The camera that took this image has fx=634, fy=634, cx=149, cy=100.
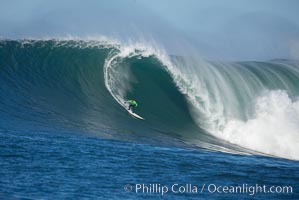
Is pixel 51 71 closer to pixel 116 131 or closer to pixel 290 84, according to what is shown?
pixel 116 131

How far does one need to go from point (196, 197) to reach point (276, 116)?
10.2 meters

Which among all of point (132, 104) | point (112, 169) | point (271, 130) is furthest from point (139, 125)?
point (112, 169)

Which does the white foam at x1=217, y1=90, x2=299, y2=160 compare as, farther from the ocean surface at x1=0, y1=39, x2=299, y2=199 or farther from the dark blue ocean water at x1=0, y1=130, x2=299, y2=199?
the dark blue ocean water at x1=0, y1=130, x2=299, y2=199

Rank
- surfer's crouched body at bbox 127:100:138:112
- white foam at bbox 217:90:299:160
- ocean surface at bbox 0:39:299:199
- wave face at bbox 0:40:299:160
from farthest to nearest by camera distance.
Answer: white foam at bbox 217:90:299:160
surfer's crouched body at bbox 127:100:138:112
wave face at bbox 0:40:299:160
ocean surface at bbox 0:39:299:199

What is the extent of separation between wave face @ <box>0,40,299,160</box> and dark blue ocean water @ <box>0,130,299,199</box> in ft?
4.41

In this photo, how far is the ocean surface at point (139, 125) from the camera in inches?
443

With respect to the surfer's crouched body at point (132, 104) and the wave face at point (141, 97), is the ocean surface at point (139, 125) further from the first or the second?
the surfer's crouched body at point (132, 104)

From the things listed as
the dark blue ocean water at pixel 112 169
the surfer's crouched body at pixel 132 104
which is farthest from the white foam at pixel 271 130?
the dark blue ocean water at pixel 112 169

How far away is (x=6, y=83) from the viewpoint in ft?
60.4

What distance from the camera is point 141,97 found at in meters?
19.7

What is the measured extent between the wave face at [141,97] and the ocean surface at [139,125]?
0.13 feet

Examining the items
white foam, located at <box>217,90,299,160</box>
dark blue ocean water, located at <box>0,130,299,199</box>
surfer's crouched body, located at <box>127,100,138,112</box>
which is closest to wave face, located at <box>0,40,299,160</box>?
white foam, located at <box>217,90,299,160</box>

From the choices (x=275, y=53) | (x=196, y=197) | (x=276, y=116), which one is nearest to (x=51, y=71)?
(x=276, y=116)

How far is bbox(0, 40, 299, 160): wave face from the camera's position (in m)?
16.3
